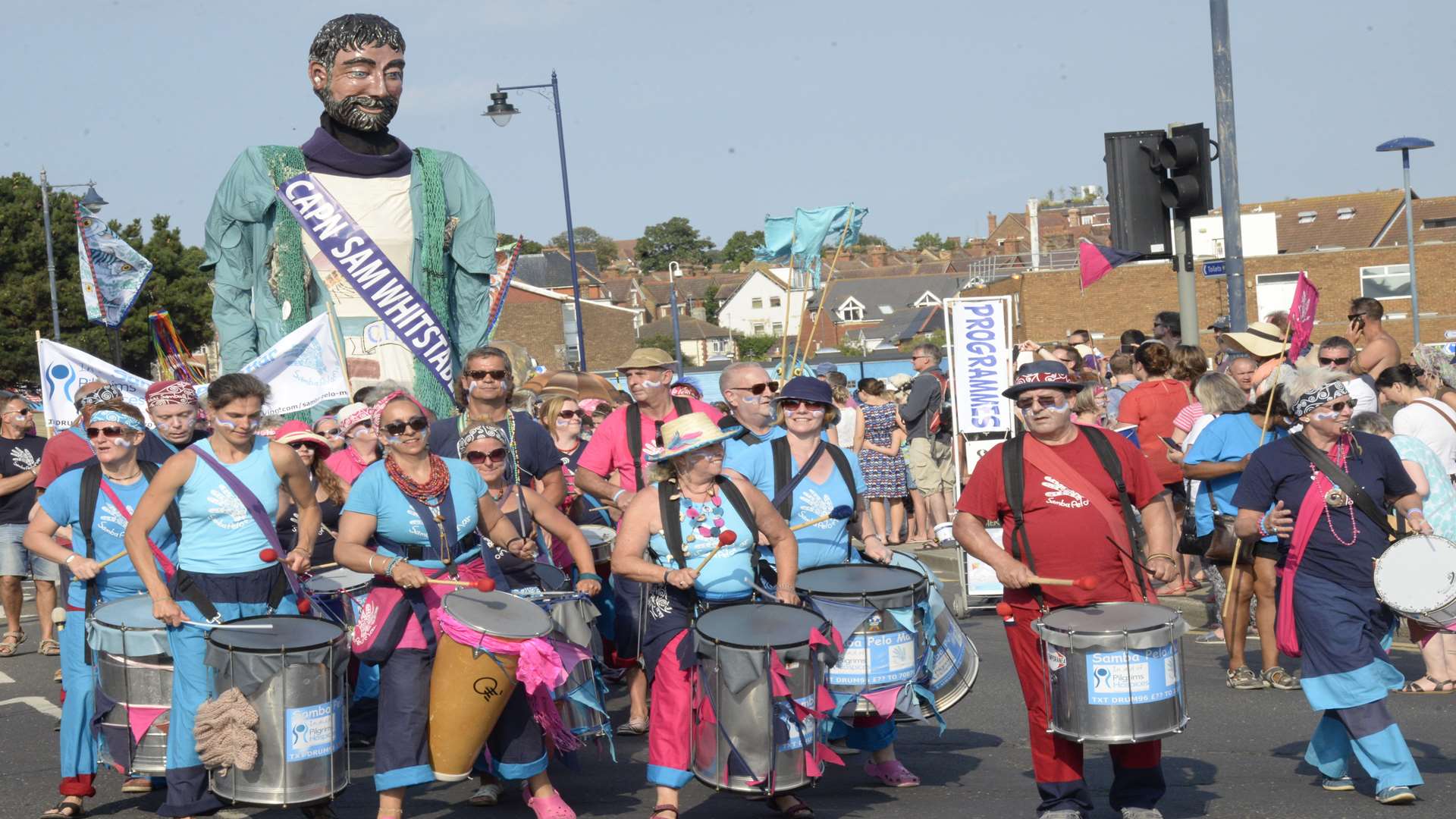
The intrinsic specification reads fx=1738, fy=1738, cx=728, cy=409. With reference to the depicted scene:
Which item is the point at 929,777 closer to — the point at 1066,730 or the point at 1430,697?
the point at 1066,730

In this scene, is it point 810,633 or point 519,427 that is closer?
point 810,633

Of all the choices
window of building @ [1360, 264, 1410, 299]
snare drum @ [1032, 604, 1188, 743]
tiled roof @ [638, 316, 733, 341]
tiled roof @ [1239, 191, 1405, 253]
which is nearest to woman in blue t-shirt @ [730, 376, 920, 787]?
snare drum @ [1032, 604, 1188, 743]

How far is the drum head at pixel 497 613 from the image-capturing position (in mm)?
6457

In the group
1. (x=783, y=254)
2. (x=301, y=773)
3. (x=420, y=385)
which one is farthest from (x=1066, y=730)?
(x=783, y=254)

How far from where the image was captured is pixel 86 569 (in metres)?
7.28

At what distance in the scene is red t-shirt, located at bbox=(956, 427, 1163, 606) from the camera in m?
6.37

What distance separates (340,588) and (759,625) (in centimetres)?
268

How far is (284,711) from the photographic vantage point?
6.25 metres

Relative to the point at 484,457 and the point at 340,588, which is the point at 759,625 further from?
the point at 340,588

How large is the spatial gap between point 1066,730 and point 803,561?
1840mm

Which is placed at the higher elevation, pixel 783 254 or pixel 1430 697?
pixel 783 254

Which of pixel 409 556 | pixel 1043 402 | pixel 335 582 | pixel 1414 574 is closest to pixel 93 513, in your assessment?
pixel 335 582

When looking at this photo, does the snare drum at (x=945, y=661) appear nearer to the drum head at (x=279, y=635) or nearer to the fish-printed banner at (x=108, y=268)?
the drum head at (x=279, y=635)

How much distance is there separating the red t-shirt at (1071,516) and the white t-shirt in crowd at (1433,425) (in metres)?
4.28
